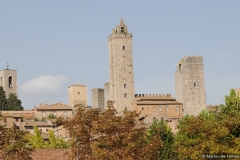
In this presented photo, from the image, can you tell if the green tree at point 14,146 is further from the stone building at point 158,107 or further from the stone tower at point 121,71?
the stone building at point 158,107

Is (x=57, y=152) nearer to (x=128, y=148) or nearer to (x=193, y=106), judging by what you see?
(x=128, y=148)

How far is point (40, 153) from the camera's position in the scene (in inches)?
1660

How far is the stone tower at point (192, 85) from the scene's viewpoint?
94875 mm

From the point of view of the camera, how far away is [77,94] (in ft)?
371

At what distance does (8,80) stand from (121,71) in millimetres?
53327

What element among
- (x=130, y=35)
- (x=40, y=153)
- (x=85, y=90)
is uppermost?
(x=130, y=35)

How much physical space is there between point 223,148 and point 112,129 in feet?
18.9

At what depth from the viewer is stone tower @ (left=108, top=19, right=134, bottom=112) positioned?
95.6 meters

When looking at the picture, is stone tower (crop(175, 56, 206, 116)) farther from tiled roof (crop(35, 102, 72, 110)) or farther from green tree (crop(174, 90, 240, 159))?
green tree (crop(174, 90, 240, 159))

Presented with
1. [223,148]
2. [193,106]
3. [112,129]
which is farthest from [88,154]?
[193,106]

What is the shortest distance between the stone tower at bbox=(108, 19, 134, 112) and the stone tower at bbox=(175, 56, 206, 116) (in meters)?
7.11

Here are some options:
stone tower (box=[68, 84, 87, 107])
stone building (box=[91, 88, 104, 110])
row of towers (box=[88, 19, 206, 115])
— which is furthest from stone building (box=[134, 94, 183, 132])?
stone tower (box=[68, 84, 87, 107])

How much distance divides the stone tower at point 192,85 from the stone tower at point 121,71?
711 cm

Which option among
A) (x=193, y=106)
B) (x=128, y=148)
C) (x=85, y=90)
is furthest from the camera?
(x=85, y=90)
